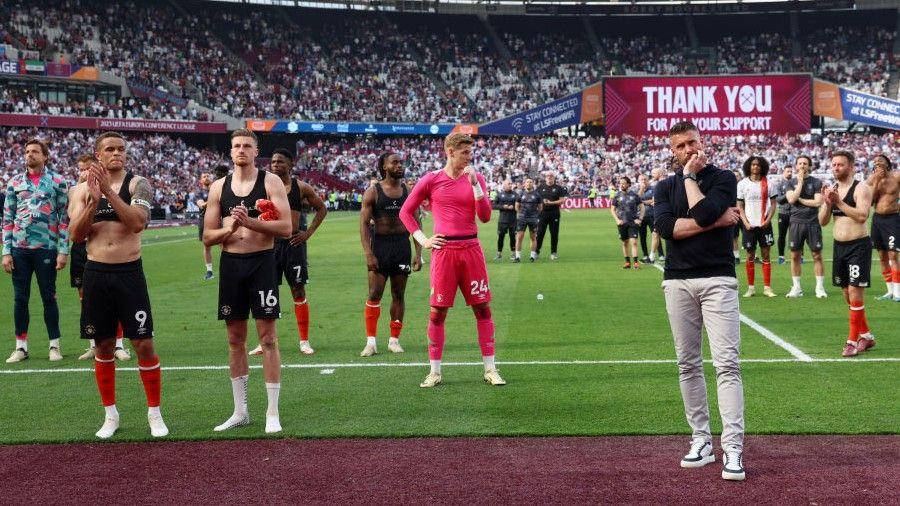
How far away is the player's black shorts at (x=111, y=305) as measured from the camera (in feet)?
23.3

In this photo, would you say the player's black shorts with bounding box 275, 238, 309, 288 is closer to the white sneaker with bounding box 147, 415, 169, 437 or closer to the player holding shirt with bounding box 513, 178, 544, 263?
the white sneaker with bounding box 147, 415, 169, 437

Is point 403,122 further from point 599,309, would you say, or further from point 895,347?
point 895,347

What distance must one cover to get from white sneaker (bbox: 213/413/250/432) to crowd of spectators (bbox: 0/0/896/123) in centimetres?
5373

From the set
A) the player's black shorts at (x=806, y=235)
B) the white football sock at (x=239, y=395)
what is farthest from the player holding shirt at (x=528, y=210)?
the white football sock at (x=239, y=395)

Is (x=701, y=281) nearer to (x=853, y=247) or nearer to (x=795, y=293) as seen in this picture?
(x=853, y=247)

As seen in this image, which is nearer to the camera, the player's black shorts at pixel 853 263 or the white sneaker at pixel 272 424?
the white sneaker at pixel 272 424

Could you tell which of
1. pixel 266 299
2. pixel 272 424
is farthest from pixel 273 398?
pixel 266 299

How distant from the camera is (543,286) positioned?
693 inches

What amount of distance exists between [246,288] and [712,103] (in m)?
54.0

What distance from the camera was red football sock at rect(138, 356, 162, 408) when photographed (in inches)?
279

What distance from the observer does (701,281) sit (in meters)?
5.98

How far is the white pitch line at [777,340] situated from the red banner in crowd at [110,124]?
154 ft

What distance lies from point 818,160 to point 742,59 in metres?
16.2

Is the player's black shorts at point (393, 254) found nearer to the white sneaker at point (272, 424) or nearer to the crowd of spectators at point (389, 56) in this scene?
the white sneaker at point (272, 424)
